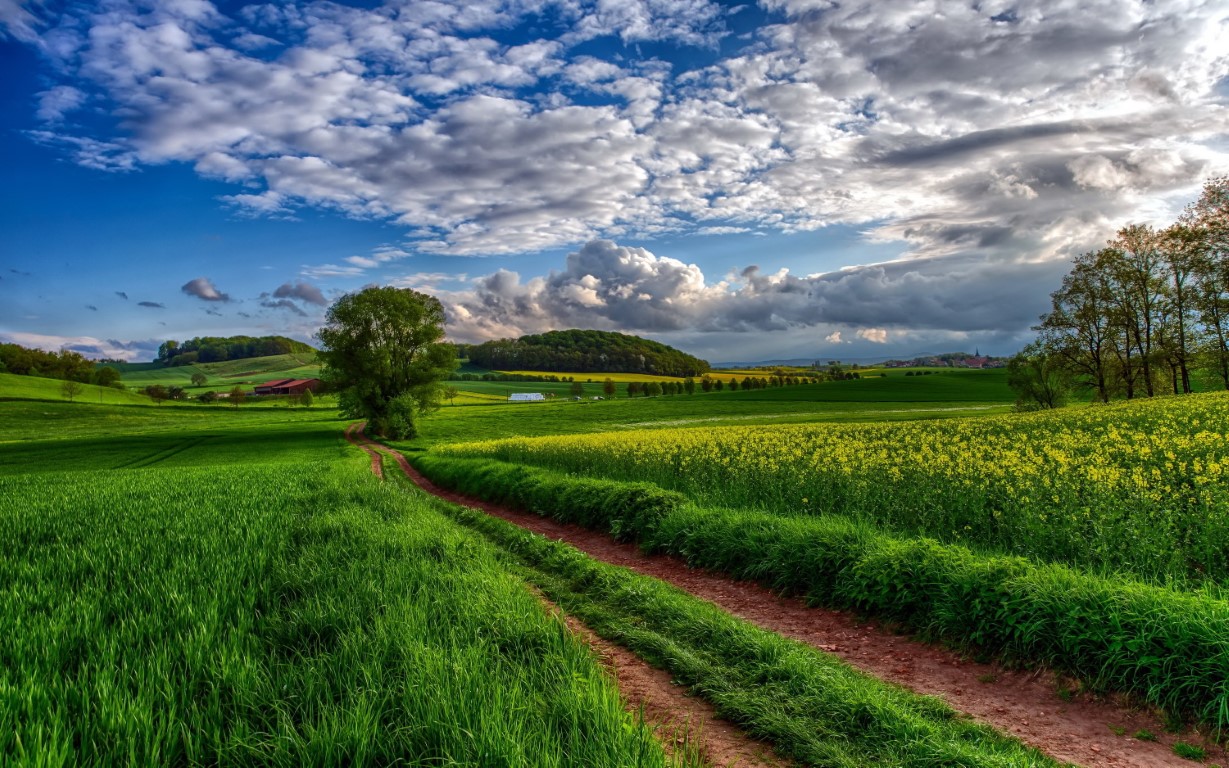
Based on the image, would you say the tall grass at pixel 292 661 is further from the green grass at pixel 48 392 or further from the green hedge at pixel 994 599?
the green grass at pixel 48 392

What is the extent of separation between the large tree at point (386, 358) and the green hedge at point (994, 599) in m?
45.7

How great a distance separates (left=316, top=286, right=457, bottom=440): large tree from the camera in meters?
51.1

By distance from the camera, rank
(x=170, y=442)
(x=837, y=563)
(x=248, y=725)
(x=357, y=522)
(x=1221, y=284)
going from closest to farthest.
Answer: (x=248, y=725), (x=837, y=563), (x=357, y=522), (x=1221, y=284), (x=170, y=442)

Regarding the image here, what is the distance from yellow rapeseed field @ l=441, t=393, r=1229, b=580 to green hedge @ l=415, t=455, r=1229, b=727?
1.07m

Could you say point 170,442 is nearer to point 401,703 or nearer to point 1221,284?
point 401,703

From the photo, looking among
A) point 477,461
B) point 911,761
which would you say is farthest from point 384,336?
point 911,761

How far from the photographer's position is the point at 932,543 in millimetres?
7328

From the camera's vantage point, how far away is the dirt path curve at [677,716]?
13.7 ft

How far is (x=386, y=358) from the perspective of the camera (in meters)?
51.3

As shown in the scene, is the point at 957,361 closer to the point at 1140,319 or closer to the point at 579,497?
the point at 1140,319

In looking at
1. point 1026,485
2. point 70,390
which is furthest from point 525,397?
point 1026,485

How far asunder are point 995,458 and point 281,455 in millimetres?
40991

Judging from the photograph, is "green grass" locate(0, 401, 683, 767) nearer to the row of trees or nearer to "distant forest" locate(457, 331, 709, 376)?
the row of trees

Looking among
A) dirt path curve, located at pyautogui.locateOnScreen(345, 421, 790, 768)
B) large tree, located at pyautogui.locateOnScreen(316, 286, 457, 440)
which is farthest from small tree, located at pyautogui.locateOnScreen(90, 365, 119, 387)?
dirt path curve, located at pyautogui.locateOnScreen(345, 421, 790, 768)
